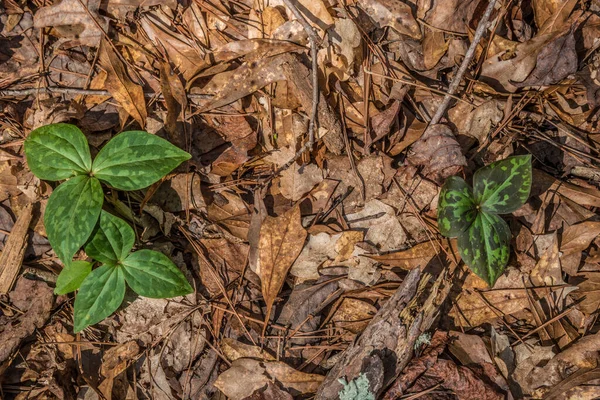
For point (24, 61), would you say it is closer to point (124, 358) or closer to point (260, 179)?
point (260, 179)

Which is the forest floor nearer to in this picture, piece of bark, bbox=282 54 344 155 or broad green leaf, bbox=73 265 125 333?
piece of bark, bbox=282 54 344 155

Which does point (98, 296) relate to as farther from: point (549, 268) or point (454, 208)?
point (549, 268)

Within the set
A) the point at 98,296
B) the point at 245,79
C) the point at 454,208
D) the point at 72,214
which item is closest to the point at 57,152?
the point at 72,214

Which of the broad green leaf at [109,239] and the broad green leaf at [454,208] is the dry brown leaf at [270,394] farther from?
the broad green leaf at [454,208]

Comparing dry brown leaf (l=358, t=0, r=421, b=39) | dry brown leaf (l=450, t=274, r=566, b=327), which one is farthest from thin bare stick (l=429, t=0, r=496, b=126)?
dry brown leaf (l=450, t=274, r=566, b=327)

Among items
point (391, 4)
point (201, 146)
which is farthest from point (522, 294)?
point (201, 146)

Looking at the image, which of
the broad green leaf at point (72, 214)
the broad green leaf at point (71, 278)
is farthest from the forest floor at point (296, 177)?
the broad green leaf at point (72, 214)

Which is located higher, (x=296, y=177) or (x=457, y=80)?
(x=457, y=80)
